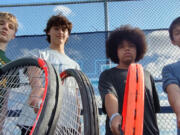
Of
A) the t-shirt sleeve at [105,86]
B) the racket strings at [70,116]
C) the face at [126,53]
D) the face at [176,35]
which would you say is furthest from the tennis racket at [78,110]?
the face at [176,35]

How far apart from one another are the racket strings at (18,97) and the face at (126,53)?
0.45 m

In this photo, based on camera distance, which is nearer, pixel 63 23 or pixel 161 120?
pixel 63 23

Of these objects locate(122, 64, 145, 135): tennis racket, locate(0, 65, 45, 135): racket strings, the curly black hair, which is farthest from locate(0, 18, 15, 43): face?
locate(122, 64, 145, 135): tennis racket

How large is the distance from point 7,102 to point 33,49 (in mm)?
937

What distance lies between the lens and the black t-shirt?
1.00 m

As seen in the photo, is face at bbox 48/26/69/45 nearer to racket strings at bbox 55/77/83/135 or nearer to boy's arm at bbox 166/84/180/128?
racket strings at bbox 55/77/83/135

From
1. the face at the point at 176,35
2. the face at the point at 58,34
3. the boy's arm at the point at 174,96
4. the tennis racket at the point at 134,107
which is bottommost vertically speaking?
the tennis racket at the point at 134,107

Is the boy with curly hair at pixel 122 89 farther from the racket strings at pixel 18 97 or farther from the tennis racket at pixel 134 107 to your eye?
the racket strings at pixel 18 97

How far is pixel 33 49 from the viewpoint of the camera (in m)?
1.92

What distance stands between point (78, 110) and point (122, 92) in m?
0.22

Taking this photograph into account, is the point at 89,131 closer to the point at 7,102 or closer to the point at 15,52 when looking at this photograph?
the point at 7,102

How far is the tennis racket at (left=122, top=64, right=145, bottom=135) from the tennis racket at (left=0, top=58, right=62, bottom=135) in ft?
0.75

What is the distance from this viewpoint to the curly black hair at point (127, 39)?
4.42 feet

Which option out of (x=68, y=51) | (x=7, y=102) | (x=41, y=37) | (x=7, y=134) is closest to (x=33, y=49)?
(x=41, y=37)
